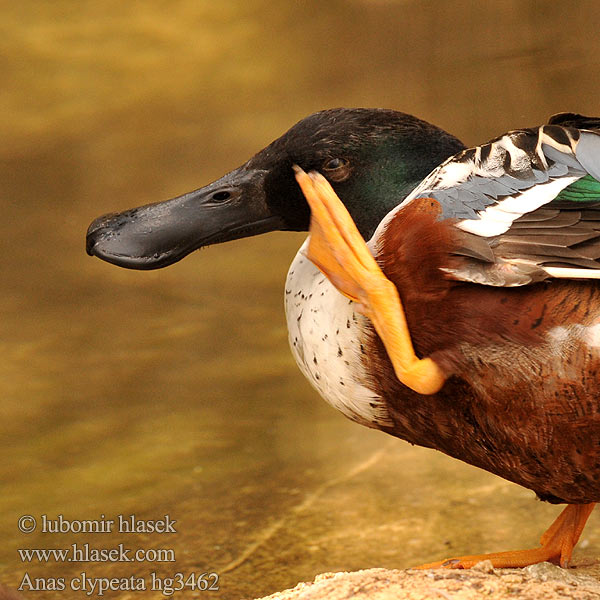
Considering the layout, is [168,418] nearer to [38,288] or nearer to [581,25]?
[38,288]

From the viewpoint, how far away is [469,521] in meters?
2.17

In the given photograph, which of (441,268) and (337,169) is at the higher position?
(337,169)

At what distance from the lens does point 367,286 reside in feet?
3.71

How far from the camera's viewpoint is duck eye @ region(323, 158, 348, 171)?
1297mm

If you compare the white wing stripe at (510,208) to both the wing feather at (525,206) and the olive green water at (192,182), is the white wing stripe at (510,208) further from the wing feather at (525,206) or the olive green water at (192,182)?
the olive green water at (192,182)

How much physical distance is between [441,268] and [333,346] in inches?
8.6

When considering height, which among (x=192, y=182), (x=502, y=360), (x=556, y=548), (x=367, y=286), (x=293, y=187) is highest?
(x=192, y=182)

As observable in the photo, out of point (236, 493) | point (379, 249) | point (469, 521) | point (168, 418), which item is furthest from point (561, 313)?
point (168, 418)

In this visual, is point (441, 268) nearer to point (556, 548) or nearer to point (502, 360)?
point (502, 360)

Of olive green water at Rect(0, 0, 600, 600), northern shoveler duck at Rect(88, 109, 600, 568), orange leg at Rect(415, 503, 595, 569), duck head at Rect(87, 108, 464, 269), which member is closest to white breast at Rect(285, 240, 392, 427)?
northern shoveler duck at Rect(88, 109, 600, 568)

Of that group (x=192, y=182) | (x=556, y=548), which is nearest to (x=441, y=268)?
(x=556, y=548)

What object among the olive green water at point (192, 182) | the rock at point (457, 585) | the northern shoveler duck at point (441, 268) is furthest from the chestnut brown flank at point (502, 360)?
the olive green water at point (192, 182)

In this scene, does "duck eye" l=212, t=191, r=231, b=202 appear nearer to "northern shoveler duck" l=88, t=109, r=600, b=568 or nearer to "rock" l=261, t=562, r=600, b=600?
"northern shoveler duck" l=88, t=109, r=600, b=568

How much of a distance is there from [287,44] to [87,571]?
161 centimetres
